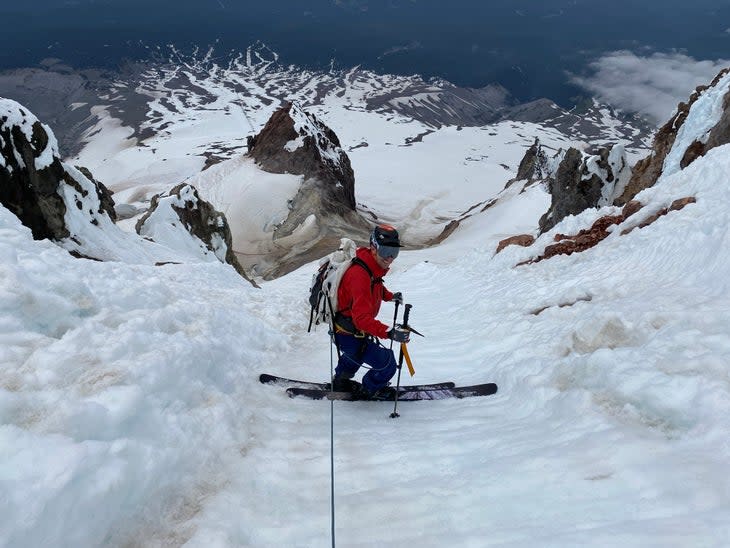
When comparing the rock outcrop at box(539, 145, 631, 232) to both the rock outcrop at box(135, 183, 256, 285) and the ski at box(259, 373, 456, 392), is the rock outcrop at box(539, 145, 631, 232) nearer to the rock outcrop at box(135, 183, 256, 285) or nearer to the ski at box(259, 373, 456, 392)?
the rock outcrop at box(135, 183, 256, 285)

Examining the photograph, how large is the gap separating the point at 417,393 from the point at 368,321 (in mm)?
1543

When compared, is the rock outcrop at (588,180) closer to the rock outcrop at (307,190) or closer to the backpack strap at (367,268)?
the rock outcrop at (307,190)

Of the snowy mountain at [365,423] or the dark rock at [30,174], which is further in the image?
the dark rock at [30,174]

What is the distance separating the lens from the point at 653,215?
1243 cm

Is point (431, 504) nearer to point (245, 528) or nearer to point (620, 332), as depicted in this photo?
point (245, 528)

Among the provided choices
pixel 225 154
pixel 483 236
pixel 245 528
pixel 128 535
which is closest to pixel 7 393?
pixel 128 535

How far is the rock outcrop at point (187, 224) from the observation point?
92.6 ft

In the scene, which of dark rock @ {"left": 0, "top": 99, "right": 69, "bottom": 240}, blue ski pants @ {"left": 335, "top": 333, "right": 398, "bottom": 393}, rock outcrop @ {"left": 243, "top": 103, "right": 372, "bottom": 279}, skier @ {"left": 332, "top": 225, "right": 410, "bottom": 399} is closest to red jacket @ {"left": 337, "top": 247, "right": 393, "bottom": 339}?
skier @ {"left": 332, "top": 225, "right": 410, "bottom": 399}

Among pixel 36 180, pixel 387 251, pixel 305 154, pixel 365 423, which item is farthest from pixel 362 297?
pixel 305 154

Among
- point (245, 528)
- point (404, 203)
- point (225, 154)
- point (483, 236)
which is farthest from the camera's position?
point (225, 154)

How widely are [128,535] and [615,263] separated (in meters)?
10.7

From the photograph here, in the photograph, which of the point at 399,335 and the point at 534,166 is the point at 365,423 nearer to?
the point at 399,335

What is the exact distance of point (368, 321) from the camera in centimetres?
577

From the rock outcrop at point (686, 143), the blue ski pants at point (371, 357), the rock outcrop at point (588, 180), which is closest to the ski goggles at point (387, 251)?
the blue ski pants at point (371, 357)
